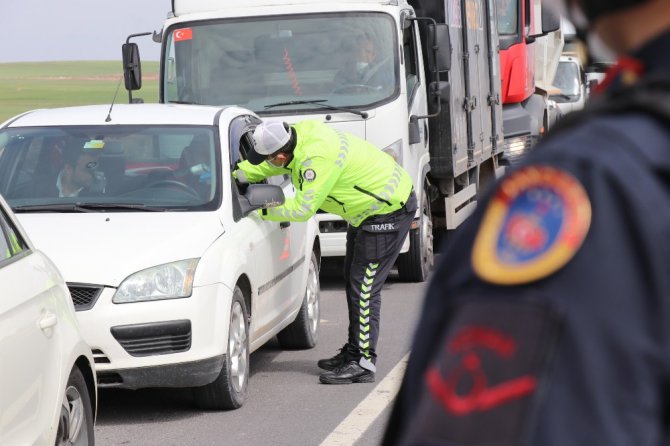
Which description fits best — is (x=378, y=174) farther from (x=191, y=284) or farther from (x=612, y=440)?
(x=612, y=440)

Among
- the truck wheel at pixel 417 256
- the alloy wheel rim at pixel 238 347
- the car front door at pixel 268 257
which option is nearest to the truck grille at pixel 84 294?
the alloy wheel rim at pixel 238 347

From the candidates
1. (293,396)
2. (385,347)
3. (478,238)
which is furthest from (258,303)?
(478,238)

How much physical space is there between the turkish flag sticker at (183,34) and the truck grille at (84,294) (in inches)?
239

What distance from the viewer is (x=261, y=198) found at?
7.84 m

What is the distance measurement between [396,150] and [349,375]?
4.13 m

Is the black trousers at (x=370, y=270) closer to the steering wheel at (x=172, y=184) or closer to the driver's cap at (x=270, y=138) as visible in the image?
the driver's cap at (x=270, y=138)

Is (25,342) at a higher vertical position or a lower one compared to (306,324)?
higher

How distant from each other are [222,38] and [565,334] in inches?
453

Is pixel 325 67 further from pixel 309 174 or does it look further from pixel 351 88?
pixel 309 174

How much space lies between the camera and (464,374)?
1.22 m

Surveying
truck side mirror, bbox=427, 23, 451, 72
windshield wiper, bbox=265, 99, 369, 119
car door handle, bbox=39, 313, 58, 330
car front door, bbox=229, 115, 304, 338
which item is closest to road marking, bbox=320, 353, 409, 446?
car front door, bbox=229, 115, 304, 338

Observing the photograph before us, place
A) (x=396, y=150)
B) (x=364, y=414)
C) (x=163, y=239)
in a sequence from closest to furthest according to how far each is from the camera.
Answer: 1. (x=163, y=239)
2. (x=364, y=414)
3. (x=396, y=150)

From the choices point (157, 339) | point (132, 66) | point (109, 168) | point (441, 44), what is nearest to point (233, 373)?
point (157, 339)

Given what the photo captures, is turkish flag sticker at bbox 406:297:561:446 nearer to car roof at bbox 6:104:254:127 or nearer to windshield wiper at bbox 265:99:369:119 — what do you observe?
car roof at bbox 6:104:254:127
